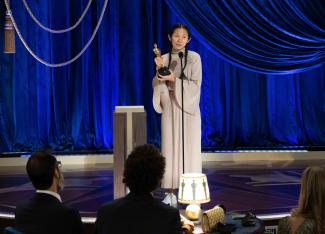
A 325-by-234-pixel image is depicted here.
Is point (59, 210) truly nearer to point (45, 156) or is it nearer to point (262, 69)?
point (45, 156)

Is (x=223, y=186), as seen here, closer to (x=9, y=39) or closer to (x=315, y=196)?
(x=9, y=39)

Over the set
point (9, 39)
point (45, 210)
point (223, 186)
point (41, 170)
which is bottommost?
point (223, 186)

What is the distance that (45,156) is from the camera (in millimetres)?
2955

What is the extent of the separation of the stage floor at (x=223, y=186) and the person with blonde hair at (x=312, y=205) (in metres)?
2.29

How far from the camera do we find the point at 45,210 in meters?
2.88

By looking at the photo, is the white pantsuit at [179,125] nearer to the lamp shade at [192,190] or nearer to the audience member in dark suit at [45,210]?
the lamp shade at [192,190]

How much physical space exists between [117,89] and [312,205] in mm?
5891

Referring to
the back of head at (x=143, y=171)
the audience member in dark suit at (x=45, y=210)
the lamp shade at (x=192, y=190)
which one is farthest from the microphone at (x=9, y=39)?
the back of head at (x=143, y=171)

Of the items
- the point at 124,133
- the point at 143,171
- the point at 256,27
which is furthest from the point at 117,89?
the point at 143,171

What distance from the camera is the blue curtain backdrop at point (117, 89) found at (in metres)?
8.44

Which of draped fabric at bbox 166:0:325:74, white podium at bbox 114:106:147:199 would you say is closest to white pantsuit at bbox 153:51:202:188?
white podium at bbox 114:106:147:199

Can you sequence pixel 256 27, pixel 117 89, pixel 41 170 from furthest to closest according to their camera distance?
1. pixel 117 89
2. pixel 256 27
3. pixel 41 170

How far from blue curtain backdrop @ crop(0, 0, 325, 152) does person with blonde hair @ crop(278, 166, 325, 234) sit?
18.3 ft

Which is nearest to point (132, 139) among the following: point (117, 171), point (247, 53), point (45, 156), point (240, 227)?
point (117, 171)
